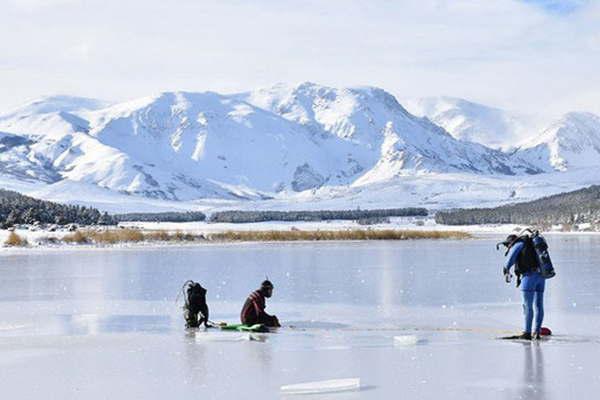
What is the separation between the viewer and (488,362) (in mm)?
15695

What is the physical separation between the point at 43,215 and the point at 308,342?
4292 inches

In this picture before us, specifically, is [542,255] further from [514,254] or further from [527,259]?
[514,254]

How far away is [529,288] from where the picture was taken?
18.7 meters

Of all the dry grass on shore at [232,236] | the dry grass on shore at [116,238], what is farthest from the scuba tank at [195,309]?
the dry grass on shore at [116,238]

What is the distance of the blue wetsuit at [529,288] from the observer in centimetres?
1845

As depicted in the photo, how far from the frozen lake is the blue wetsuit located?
2.14 ft

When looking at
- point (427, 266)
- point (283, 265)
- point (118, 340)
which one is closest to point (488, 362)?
point (118, 340)

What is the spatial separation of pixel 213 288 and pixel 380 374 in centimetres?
1782

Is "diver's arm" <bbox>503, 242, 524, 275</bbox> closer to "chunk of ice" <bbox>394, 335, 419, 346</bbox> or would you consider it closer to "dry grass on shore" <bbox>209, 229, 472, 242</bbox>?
"chunk of ice" <bbox>394, 335, 419, 346</bbox>

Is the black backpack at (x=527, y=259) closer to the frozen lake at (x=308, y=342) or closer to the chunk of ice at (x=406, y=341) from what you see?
the frozen lake at (x=308, y=342)

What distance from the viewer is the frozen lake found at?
13.9 metres

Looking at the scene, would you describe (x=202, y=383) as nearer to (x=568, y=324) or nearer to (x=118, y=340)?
(x=118, y=340)

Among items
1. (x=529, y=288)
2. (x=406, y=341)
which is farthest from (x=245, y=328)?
(x=529, y=288)

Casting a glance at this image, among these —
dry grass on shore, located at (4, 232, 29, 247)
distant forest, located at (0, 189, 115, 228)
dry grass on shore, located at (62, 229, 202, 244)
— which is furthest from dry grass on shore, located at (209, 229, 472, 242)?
distant forest, located at (0, 189, 115, 228)
